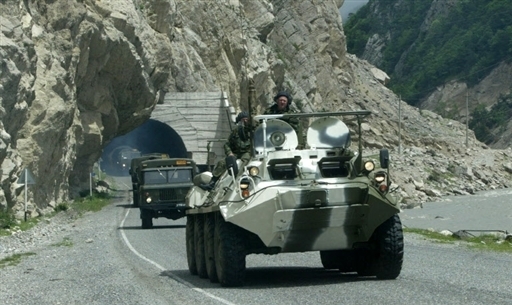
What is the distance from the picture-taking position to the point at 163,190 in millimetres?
36906

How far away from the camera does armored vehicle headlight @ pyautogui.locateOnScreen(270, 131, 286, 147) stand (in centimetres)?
1530

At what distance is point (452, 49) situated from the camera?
169 m

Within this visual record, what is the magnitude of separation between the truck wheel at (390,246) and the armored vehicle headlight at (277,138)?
1.98 meters

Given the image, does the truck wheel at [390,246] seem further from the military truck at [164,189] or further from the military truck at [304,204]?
the military truck at [164,189]

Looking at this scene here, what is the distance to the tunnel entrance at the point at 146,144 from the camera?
72.5 meters

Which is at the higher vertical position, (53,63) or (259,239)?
(53,63)

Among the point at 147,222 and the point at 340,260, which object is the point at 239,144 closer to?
the point at 340,260

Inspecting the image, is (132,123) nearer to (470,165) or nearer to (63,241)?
(63,241)

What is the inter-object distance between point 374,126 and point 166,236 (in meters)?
71.4

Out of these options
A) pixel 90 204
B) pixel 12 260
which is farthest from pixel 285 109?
pixel 90 204

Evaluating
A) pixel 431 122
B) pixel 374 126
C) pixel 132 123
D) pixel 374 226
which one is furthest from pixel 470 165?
pixel 374 226

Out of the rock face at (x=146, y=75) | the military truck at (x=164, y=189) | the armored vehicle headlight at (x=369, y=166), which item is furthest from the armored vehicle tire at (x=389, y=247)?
the rock face at (x=146, y=75)

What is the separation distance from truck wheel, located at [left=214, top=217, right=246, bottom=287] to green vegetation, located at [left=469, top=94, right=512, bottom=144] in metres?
131

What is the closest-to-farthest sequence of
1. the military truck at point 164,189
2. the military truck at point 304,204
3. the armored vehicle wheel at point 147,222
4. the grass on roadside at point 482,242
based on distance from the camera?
1. the military truck at point 304,204
2. the grass on roadside at point 482,242
3. the armored vehicle wheel at point 147,222
4. the military truck at point 164,189
